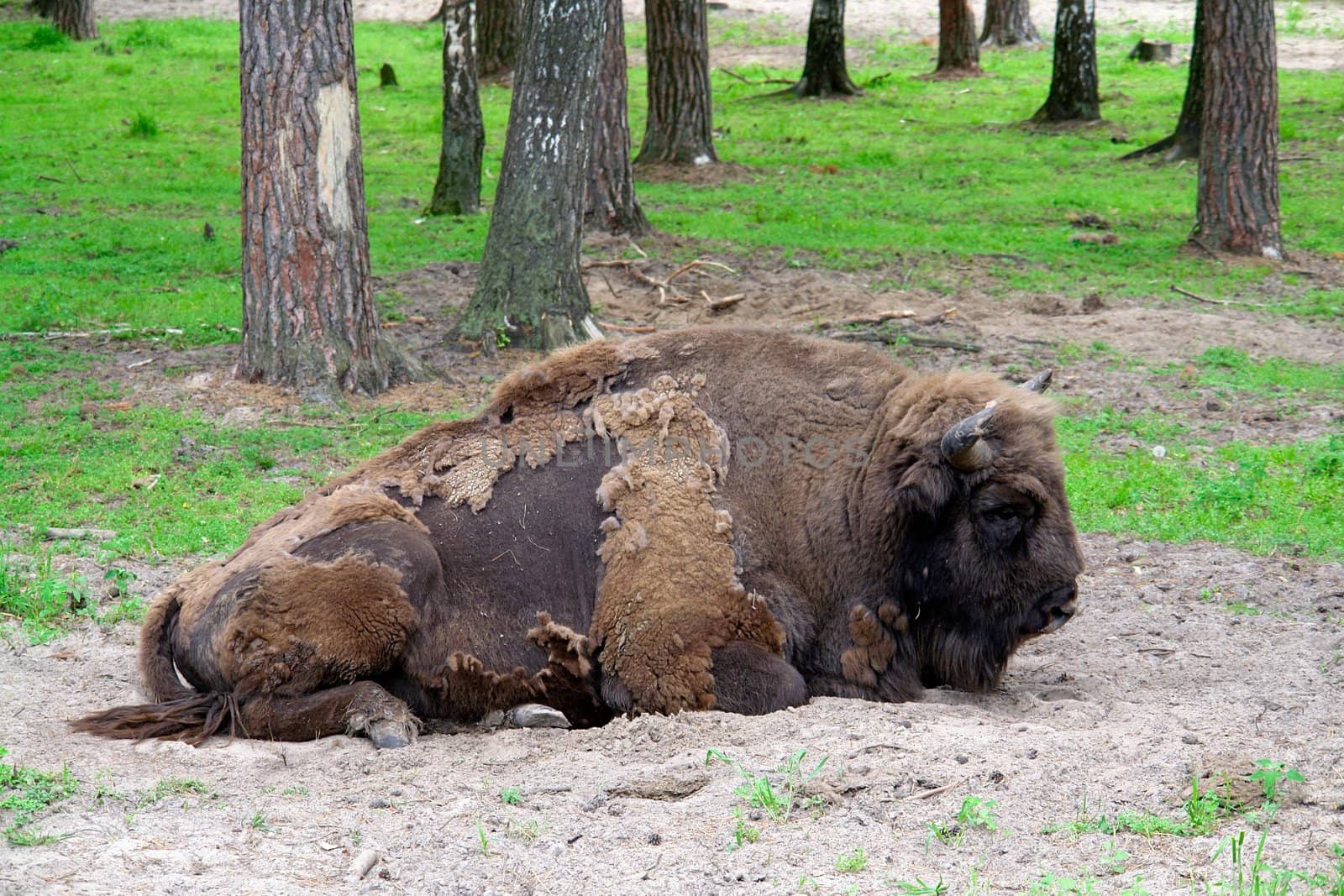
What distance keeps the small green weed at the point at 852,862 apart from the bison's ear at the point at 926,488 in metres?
1.91

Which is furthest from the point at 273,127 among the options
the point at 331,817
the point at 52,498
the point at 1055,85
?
the point at 1055,85

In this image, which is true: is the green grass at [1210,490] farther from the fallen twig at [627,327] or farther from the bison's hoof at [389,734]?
the bison's hoof at [389,734]

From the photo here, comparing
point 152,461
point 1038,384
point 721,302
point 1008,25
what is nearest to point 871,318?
point 721,302

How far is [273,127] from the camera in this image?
29.0 ft

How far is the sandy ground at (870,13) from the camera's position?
30.9 metres

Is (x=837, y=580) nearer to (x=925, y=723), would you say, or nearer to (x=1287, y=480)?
(x=925, y=723)

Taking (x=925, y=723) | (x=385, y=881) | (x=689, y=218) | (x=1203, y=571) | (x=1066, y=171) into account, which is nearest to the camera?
(x=385, y=881)

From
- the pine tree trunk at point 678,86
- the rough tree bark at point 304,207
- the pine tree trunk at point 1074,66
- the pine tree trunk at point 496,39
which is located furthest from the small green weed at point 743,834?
the pine tree trunk at point 496,39

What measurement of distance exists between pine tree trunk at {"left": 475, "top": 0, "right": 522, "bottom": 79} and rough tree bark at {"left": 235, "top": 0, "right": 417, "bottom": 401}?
1528cm

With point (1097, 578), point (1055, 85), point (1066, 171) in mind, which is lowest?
point (1097, 578)

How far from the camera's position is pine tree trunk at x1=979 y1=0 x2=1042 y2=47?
3005 cm

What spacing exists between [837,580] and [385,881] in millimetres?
2360

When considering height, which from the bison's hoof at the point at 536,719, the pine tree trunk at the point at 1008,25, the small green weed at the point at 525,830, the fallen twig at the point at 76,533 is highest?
the pine tree trunk at the point at 1008,25

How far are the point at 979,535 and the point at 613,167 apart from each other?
30.0 ft
